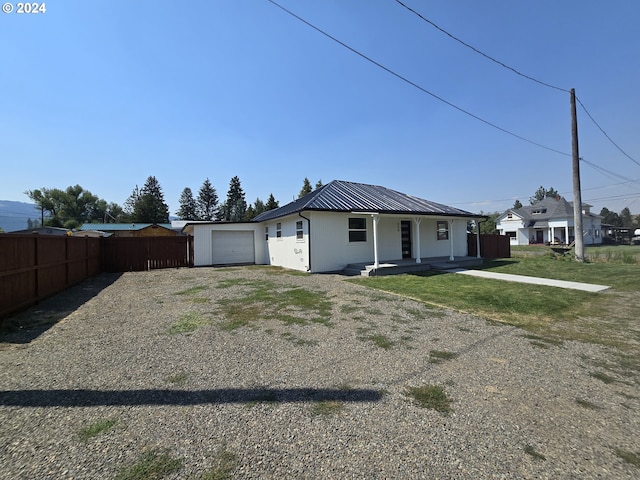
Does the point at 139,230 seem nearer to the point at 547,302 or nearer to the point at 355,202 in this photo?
the point at 355,202

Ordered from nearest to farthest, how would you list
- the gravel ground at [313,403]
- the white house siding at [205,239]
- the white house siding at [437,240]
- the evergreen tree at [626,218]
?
the gravel ground at [313,403]
the white house siding at [437,240]
the white house siding at [205,239]
the evergreen tree at [626,218]

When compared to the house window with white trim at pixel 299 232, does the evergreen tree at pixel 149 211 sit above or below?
above

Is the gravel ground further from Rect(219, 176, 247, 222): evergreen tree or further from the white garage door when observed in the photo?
Rect(219, 176, 247, 222): evergreen tree

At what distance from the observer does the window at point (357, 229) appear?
42.9 ft

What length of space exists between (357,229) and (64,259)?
10467 mm

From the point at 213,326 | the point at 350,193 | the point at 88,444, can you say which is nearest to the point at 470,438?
the point at 88,444

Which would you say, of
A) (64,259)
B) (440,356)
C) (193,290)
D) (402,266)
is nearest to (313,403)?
(440,356)

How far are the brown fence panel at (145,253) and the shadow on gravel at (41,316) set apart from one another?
6786 mm

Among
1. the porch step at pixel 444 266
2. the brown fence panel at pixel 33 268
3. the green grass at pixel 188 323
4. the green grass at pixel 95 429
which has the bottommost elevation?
the green grass at pixel 95 429

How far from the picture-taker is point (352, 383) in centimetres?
310

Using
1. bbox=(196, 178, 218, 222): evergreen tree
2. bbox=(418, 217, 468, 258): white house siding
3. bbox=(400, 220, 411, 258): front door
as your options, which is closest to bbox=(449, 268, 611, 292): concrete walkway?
bbox=(400, 220, 411, 258): front door

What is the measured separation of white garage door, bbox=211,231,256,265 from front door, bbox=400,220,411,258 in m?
A: 8.88

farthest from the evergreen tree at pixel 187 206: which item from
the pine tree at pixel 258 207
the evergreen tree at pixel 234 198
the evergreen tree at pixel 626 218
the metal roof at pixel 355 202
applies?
the evergreen tree at pixel 626 218

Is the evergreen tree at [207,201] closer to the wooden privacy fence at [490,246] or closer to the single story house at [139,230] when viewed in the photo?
the single story house at [139,230]
